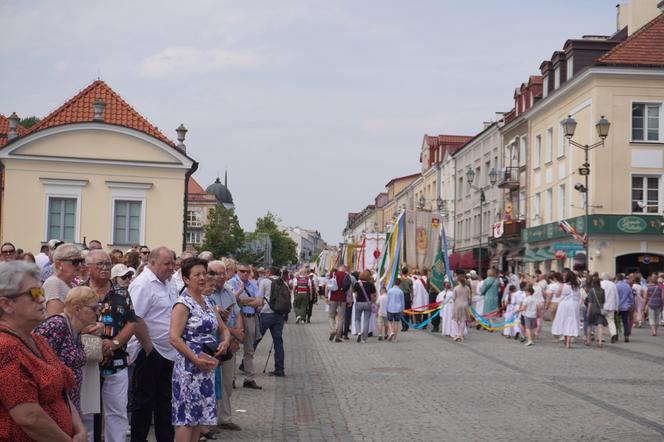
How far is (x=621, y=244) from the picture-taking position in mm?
38969

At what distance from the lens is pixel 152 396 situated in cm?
777

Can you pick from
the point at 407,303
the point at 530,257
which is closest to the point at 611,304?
the point at 407,303

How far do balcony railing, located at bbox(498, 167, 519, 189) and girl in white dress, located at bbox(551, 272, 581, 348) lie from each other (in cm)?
2918

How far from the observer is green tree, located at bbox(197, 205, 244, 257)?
2089 inches

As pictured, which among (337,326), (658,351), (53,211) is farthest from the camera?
(53,211)

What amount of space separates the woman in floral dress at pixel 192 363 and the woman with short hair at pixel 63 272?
0.86m

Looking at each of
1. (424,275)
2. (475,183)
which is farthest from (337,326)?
(475,183)

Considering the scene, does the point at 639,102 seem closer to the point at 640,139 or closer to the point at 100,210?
the point at 640,139

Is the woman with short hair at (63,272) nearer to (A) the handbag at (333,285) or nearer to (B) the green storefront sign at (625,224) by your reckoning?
(A) the handbag at (333,285)

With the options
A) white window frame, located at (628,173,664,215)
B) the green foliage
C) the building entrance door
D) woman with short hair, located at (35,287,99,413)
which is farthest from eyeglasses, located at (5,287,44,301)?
the green foliage

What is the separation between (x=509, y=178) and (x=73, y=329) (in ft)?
158

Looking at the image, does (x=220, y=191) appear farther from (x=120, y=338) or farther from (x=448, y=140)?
(x=120, y=338)

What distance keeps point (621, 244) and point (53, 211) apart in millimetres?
24577

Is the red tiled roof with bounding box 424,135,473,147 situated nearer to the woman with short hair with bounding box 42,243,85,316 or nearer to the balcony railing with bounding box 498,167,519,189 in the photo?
the balcony railing with bounding box 498,167,519,189
